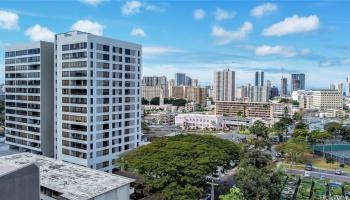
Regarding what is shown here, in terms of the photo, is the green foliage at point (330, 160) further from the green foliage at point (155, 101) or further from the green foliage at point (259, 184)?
the green foliage at point (155, 101)

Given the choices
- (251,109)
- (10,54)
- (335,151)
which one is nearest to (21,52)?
(10,54)

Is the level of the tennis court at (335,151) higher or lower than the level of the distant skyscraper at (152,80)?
lower

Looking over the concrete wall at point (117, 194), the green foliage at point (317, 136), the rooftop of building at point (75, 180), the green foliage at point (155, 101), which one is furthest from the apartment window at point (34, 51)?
the green foliage at point (155, 101)

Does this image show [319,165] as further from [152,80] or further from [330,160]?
[152,80]

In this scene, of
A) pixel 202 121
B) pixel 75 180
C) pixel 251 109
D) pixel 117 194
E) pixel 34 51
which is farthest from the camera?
pixel 251 109

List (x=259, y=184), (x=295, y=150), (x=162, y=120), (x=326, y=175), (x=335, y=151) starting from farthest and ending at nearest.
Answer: (x=162, y=120)
(x=335, y=151)
(x=295, y=150)
(x=326, y=175)
(x=259, y=184)

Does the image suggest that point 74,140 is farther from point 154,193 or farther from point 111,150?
point 154,193
